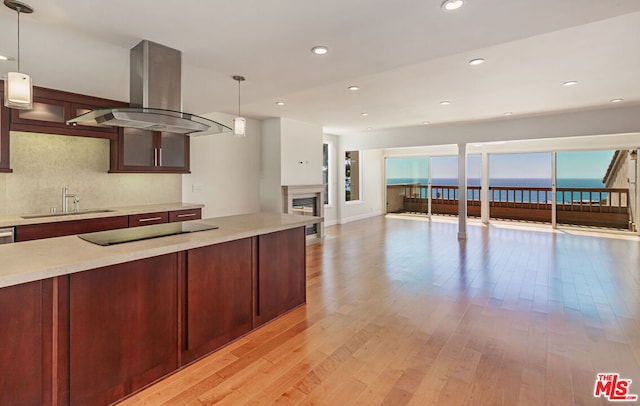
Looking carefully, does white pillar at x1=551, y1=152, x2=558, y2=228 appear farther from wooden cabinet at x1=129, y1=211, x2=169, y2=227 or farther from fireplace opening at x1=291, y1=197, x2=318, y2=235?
wooden cabinet at x1=129, y1=211, x2=169, y2=227

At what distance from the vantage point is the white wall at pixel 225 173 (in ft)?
17.0

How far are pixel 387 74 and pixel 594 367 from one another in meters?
3.15

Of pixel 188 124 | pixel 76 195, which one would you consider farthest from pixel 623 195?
pixel 76 195

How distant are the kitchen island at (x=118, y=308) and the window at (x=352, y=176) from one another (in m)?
6.82

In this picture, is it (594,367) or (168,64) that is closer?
(594,367)

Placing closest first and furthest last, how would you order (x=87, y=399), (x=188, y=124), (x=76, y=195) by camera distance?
(x=87, y=399) < (x=188, y=124) < (x=76, y=195)

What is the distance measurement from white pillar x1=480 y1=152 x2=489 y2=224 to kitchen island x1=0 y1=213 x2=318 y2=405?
7.58 meters

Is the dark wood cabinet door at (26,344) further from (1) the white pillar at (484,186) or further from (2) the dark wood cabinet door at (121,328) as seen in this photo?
(1) the white pillar at (484,186)

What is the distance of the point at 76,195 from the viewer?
3920mm

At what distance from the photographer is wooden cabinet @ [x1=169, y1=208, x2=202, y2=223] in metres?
4.29

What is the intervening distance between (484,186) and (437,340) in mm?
7234

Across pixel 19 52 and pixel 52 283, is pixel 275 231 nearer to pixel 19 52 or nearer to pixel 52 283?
pixel 52 283

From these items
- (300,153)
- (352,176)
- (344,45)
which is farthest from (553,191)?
(344,45)

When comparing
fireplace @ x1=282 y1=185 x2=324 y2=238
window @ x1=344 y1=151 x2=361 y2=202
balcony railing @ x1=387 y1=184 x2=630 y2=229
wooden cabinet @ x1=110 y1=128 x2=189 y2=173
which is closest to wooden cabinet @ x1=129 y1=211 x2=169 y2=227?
wooden cabinet @ x1=110 y1=128 x2=189 y2=173
